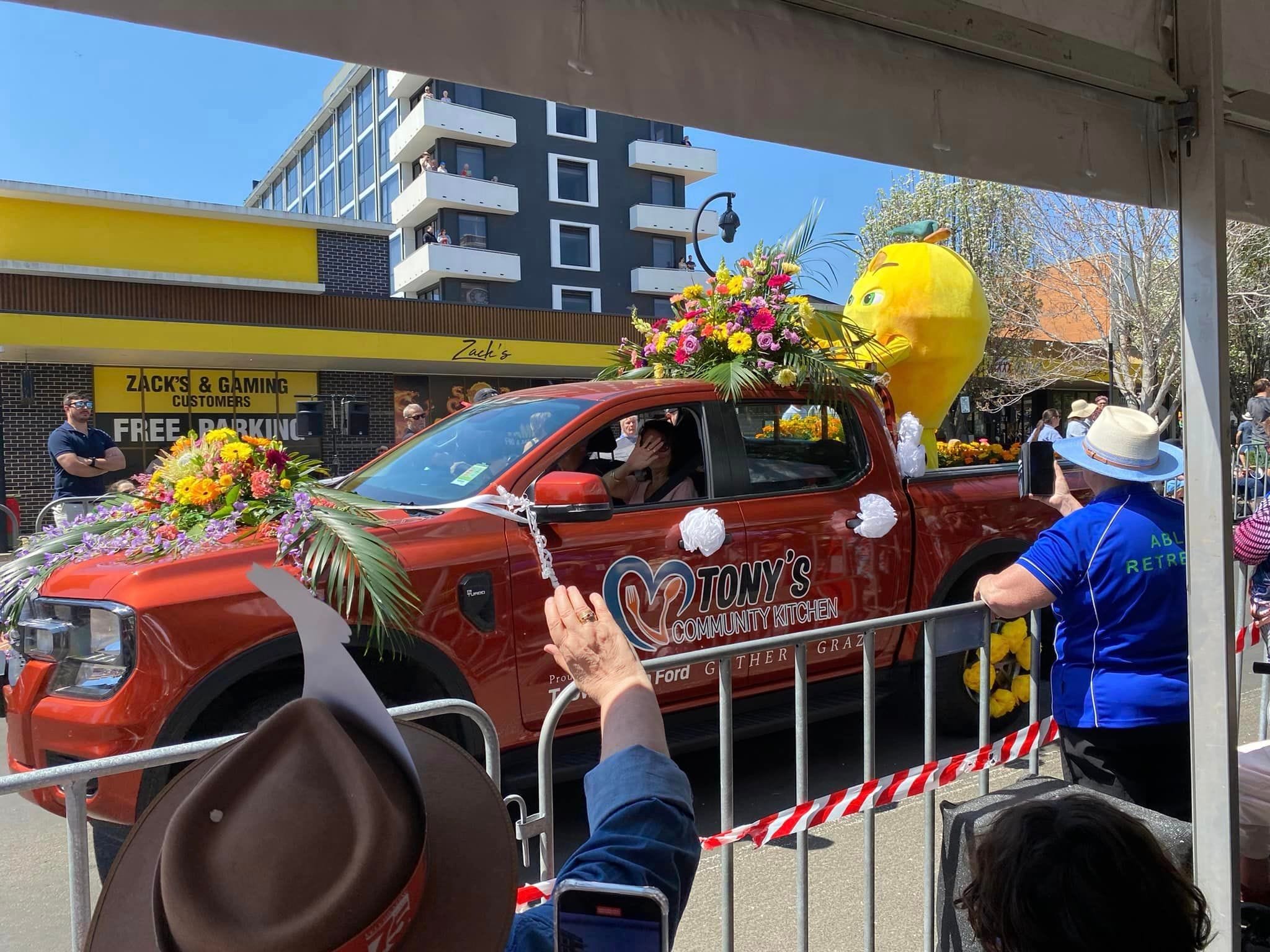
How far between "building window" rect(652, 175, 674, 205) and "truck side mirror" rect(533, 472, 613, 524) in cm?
4147

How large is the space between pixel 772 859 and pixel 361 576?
1.97 metres

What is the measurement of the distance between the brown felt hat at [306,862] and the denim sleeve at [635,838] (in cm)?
15

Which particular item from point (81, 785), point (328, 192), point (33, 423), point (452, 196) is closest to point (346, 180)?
point (328, 192)

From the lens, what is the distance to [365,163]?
4981cm

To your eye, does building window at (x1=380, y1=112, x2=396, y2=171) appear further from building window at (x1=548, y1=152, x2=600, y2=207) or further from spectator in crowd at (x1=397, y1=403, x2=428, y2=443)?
spectator in crowd at (x1=397, y1=403, x2=428, y2=443)

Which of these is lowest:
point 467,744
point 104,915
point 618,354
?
point 467,744

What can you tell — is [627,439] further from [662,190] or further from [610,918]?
[662,190]

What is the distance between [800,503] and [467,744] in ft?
6.23

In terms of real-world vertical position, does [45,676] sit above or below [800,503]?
below

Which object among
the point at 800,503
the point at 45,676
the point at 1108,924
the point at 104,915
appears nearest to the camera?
the point at 104,915

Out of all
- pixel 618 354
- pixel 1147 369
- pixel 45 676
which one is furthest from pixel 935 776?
pixel 1147 369

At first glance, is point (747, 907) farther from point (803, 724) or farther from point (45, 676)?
point (45, 676)

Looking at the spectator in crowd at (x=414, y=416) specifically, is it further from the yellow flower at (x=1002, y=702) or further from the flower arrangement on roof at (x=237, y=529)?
the yellow flower at (x=1002, y=702)

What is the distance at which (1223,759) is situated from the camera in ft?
7.26
